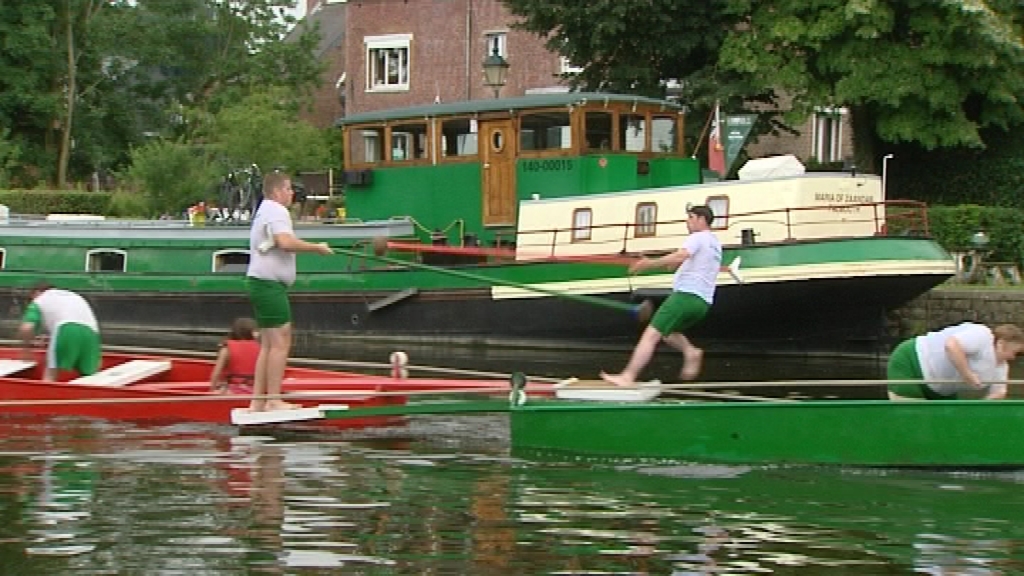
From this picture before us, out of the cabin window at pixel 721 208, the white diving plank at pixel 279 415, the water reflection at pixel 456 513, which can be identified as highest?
the cabin window at pixel 721 208

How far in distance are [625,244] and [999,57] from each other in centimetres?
911

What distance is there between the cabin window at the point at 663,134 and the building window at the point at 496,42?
1857 cm

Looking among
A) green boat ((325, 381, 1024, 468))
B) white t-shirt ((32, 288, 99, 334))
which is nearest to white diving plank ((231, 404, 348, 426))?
green boat ((325, 381, 1024, 468))

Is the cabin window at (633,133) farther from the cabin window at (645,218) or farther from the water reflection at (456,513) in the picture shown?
the water reflection at (456,513)

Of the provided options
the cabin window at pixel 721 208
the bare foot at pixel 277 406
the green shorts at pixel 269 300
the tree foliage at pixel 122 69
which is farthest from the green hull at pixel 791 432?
the tree foliage at pixel 122 69

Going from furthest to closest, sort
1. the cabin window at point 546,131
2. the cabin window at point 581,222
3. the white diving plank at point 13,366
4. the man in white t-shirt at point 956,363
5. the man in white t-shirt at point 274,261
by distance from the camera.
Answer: the cabin window at point 546,131
the cabin window at point 581,222
the white diving plank at point 13,366
the man in white t-shirt at point 274,261
the man in white t-shirt at point 956,363

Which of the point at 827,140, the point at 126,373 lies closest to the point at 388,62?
the point at 827,140

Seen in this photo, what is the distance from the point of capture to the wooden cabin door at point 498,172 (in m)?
23.8

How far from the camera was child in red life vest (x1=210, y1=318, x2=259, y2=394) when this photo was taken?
1334 centimetres

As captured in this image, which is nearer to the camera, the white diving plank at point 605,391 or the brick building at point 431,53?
the white diving plank at point 605,391

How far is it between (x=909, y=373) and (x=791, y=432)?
3.83 feet

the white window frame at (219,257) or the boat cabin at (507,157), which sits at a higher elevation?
the boat cabin at (507,157)

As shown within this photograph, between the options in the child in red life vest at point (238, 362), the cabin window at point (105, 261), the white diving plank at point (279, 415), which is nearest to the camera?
the white diving plank at point (279, 415)

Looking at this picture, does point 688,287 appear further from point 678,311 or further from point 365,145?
point 365,145
